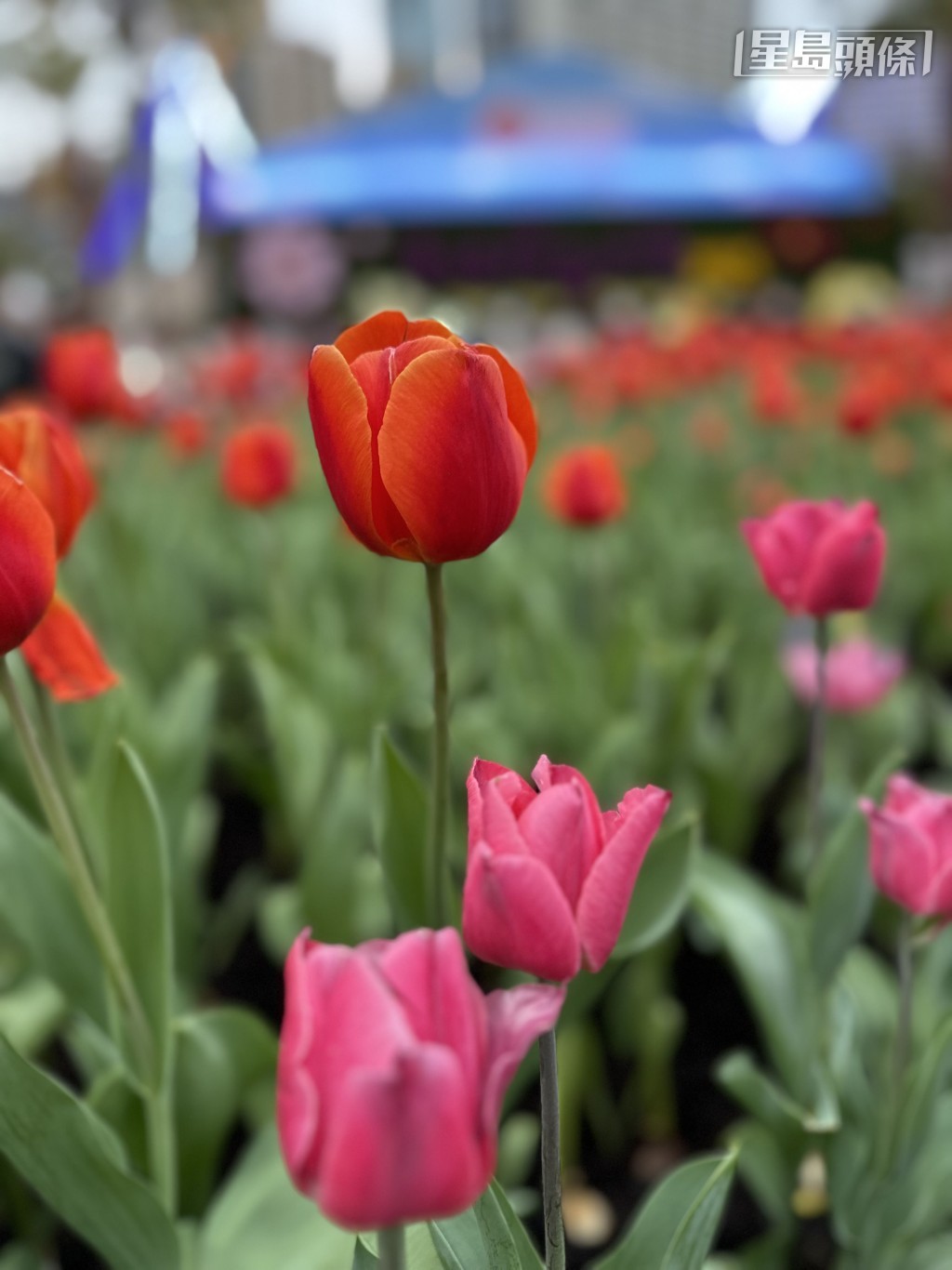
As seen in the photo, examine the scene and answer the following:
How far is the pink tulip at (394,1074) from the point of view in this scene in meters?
0.24

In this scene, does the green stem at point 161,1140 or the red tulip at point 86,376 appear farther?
the red tulip at point 86,376

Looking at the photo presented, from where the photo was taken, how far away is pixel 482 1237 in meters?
0.40

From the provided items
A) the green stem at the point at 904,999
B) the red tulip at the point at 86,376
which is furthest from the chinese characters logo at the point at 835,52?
the red tulip at the point at 86,376

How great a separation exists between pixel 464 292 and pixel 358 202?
7.17ft

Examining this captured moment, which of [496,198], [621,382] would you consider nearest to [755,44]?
[621,382]

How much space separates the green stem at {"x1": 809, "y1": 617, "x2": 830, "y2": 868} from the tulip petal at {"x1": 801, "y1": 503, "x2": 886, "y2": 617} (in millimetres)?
30

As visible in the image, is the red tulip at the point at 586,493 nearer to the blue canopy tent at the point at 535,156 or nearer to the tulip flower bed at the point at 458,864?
the tulip flower bed at the point at 458,864

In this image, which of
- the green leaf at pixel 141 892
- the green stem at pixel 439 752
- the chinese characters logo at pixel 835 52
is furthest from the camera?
the chinese characters logo at pixel 835 52

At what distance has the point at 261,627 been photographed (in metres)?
1.41

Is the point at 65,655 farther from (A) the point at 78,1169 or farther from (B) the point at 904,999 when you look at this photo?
(B) the point at 904,999

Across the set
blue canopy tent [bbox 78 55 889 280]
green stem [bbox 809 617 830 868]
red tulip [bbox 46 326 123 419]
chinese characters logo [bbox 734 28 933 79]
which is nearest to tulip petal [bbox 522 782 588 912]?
green stem [bbox 809 617 830 868]

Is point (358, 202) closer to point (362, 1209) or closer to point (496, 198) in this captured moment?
point (496, 198)

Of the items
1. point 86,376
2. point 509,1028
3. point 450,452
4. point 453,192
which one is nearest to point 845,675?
point 450,452

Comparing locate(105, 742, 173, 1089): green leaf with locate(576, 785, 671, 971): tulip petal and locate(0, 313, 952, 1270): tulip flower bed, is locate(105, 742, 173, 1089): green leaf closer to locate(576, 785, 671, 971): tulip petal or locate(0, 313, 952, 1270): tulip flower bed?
locate(0, 313, 952, 1270): tulip flower bed
